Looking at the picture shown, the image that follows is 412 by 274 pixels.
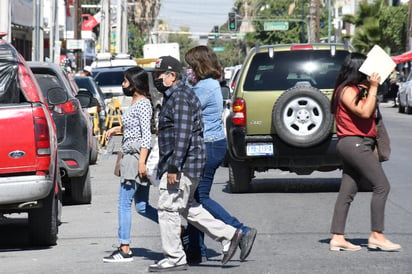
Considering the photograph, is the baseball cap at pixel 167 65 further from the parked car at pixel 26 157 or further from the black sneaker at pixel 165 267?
the black sneaker at pixel 165 267

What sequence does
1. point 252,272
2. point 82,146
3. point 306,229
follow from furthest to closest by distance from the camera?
point 82,146 → point 306,229 → point 252,272

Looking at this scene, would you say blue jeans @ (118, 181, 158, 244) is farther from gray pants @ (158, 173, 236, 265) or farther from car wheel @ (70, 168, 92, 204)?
car wheel @ (70, 168, 92, 204)

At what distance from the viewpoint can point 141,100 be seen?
29.4 feet

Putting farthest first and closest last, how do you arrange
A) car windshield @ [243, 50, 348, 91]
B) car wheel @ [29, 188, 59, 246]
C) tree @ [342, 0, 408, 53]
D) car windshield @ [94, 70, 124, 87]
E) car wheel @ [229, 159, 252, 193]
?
tree @ [342, 0, 408, 53], car windshield @ [94, 70, 124, 87], car wheel @ [229, 159, 252, 193], car windshield @ [243, 50, 348, 91], car wheel @ [29, 188, 59, 246]

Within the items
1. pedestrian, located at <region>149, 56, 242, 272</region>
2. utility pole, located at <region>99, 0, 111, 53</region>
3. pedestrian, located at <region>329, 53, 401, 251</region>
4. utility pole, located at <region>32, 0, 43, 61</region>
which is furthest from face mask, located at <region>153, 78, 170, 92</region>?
utility pole, located at <region>99, 0, 111, 53</region>

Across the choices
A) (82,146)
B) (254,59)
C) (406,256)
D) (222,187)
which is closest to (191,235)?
(406,256)

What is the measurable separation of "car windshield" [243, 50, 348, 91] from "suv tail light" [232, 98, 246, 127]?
0.27m

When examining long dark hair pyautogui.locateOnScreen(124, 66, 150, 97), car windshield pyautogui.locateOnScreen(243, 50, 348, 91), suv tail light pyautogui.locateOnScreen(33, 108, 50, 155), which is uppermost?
long dark hair pyautogui.locateOnScreen(124, 66, 150, 97)

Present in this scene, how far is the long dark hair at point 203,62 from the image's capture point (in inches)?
339

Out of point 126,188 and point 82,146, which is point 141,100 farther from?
point 82,146

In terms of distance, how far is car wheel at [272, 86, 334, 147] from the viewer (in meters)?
13.1

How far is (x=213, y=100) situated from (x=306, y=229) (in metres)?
2.45

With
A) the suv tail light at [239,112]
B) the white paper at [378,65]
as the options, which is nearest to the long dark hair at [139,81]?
the white paper at [378,65]

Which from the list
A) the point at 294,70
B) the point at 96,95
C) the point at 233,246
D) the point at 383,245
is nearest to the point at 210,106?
the point at 233,246
